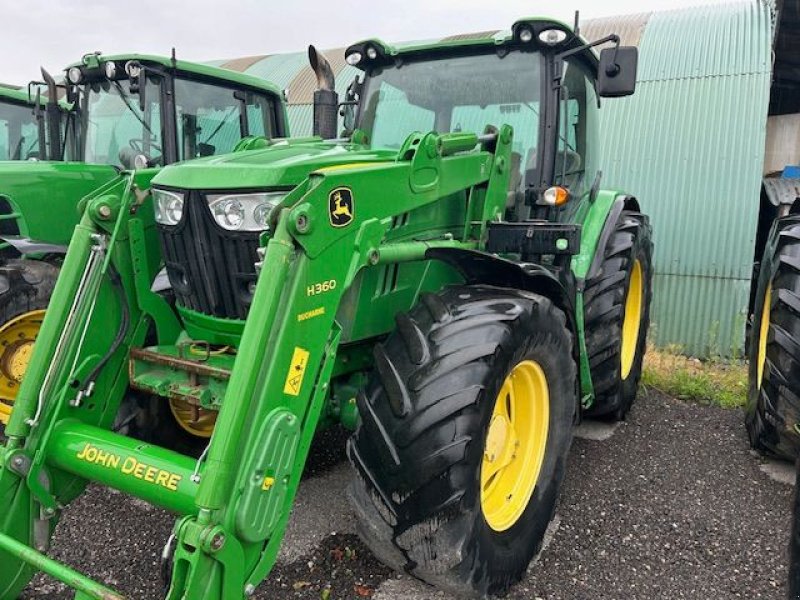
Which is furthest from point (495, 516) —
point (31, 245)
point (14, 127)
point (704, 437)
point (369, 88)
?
point (14, 127)

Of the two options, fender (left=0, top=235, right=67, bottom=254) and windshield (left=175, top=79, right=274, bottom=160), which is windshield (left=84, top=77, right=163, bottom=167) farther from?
fender (left=0, top=235, right=67, bottom=254)

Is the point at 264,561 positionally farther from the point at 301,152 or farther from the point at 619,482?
the point at 619,482

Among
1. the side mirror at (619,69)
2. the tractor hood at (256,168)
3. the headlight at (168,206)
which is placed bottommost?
the headlight at (168,206)

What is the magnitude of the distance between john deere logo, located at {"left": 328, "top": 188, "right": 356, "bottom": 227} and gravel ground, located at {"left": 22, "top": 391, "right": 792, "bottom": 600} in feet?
4.66

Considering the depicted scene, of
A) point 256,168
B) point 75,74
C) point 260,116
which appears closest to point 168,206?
point 256,168

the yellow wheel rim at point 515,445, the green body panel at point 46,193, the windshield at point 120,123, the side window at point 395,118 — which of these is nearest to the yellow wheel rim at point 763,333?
the yellow wheel rim at point 515,445

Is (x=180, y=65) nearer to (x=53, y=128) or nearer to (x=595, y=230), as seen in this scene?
(x=53, y=128)

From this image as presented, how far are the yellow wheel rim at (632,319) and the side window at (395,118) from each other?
6.33 ft

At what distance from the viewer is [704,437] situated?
165 inches

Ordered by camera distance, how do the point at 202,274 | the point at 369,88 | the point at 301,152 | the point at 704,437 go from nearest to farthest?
1. the point at 202,274
2. the point at 301,152
3. the point at 369,88
4. the point at 704,437

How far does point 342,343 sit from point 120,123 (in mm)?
3354

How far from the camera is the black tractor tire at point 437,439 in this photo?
2191mm

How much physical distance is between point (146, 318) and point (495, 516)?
1669 millimetres

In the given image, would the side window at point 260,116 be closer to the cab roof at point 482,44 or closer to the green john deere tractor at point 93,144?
the green john deere tractor at point 93,144
